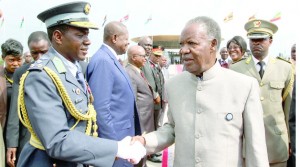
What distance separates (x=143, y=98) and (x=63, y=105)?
356cm

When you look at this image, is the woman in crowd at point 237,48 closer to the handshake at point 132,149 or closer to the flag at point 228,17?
the handshake at point 132,149

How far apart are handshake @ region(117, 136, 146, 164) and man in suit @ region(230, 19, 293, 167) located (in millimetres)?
1567

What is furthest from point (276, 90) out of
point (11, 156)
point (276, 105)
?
point (11, 156)

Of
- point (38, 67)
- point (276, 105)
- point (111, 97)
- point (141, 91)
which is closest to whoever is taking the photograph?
point (38, 67)

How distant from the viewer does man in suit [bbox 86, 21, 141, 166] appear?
131 inches

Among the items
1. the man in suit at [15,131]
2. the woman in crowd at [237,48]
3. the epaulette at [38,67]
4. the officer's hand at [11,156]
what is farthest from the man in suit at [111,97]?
the woman in crowd at [237,48]

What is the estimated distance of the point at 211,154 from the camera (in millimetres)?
2150

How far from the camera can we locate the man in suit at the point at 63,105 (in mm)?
1987

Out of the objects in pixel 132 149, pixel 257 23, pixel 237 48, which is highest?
pixel 257 23

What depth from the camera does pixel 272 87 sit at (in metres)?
3.36

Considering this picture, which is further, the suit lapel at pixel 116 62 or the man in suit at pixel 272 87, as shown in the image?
the suit lapel at pixel 116 62

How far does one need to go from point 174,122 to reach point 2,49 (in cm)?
256

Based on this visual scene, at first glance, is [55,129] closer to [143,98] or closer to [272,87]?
[272,87]

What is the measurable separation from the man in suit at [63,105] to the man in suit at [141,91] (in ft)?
10.3
